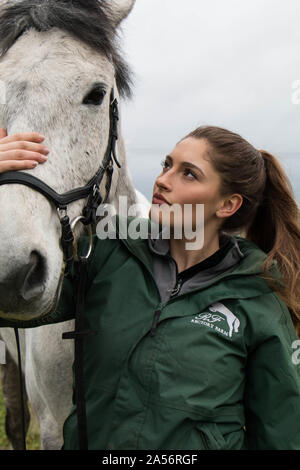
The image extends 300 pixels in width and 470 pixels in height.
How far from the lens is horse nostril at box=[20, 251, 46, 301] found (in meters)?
1.31

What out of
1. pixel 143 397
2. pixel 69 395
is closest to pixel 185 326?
pixel 143 397

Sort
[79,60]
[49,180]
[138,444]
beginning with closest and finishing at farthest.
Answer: [138,444], [49,180], [79,60]

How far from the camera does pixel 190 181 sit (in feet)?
5.40

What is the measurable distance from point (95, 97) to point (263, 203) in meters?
0.91

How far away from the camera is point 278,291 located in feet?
5.35

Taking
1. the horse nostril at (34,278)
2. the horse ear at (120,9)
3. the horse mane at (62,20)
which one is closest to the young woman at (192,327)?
the horse nostril at (34,278)

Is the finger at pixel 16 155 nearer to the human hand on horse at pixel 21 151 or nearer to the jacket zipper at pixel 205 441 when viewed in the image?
the human hand on horse at pixel 21 151

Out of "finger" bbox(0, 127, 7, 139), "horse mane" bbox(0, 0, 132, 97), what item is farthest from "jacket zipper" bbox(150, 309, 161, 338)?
Result: "horse mane" bbox(0, 0, 132, 97)

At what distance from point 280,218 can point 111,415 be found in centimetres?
114

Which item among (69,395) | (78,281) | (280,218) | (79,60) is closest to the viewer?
(78,281)

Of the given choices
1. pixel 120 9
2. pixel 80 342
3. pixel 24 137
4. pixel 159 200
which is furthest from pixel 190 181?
pixel 120 9

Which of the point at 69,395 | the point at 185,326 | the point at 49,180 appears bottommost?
the point at 69,395

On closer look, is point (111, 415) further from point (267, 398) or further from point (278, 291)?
point (278, 291)

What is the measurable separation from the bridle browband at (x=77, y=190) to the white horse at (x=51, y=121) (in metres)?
0.03
